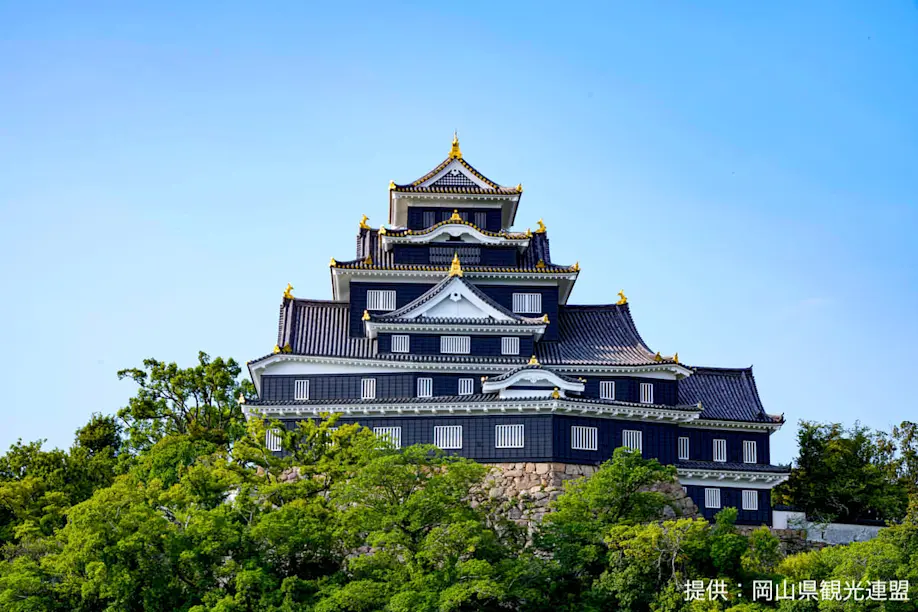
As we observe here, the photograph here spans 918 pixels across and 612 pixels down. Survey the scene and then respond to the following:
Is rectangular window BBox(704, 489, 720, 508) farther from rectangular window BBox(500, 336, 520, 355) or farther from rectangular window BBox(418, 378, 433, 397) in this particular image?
rectangular window BBox(418, 378, 433, 397)

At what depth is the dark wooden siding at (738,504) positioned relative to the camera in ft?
151

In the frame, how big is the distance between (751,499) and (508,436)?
927 cm

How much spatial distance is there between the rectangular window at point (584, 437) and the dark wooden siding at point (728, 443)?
4.52 meters

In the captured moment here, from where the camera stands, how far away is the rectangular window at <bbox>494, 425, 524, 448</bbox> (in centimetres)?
4381

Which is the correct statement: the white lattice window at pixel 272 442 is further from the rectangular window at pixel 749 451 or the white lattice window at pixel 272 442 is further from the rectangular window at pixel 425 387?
the rectangular window at pixel 749 451

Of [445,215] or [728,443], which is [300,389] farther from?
[728,443]

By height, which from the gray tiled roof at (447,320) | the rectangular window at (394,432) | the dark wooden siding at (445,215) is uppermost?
the dark wooden siding at (445,215)

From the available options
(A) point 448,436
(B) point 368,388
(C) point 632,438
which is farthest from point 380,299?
(C) point 632,438

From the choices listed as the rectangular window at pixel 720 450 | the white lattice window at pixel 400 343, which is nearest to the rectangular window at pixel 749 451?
the rectangular window at pixel 720 450

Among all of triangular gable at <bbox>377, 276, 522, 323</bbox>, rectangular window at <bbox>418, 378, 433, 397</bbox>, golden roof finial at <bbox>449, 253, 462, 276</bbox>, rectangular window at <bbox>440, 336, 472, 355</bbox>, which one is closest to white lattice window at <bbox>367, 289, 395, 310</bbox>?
triangular gable at <bbox>377, 276, 522, 323</bbox>

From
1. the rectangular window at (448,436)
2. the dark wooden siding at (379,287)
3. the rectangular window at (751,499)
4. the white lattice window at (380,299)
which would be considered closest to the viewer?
the rectangular window at (448,436)

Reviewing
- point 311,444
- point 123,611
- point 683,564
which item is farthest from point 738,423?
point 123,611

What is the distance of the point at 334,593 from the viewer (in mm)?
35531

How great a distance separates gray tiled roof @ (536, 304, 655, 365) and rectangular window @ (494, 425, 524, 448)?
380 centimetres
